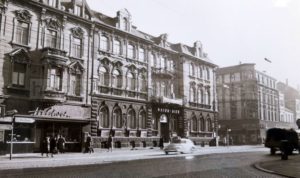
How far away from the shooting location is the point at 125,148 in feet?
110

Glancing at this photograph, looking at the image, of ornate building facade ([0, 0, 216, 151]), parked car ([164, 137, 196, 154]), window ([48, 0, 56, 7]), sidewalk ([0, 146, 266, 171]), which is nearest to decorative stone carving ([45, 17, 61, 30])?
ornate building facade ([0, 0, 216, 151])

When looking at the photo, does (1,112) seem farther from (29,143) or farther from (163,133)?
(163,133)

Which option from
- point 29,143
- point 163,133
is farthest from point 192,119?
point 29,143

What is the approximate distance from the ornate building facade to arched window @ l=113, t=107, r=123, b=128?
0.11 meters

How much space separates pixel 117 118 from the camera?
34.1 meters

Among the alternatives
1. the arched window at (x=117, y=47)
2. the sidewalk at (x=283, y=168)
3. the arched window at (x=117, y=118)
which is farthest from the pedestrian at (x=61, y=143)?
the sidewalk at (x=283, y=168)

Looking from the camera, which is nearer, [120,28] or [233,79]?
[120,28]

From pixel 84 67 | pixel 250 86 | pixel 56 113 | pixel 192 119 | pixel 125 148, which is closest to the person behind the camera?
pixel 56 113

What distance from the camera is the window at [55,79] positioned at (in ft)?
91.5

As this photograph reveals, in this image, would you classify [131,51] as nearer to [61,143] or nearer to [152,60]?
[152,60]

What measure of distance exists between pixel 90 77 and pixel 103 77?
1.80 meters

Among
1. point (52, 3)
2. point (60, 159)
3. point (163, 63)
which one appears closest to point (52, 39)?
point (52, 3)

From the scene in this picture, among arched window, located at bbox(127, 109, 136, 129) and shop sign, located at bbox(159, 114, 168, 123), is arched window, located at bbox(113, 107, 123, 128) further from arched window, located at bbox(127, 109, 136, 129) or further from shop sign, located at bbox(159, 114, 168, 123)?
shop sign, located at bbox(159, 114, 168, 123)

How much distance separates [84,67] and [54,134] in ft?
24.5
